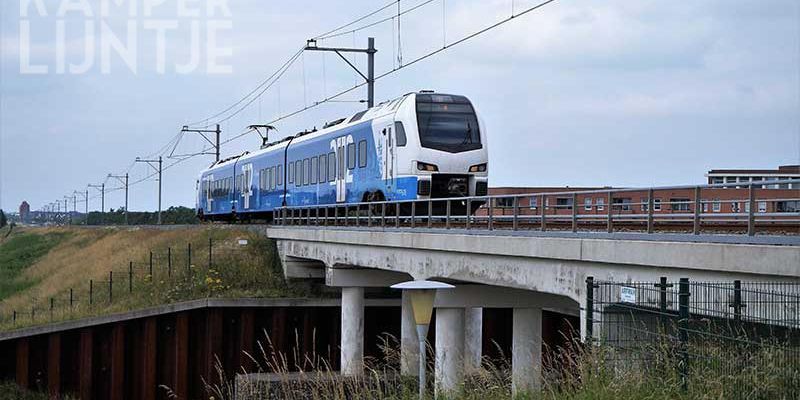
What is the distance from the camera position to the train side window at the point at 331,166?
34844 millimetres

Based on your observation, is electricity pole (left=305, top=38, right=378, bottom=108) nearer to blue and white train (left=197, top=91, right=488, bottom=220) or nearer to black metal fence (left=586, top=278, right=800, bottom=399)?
blue and white train (left=197, top=91, right=488, bottom=220)

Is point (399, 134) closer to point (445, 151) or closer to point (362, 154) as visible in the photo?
point (445, 151)

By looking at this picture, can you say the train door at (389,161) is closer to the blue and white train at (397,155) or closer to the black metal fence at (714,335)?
the blue and white train at (397,155)

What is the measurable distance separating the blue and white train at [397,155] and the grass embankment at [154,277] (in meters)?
2.81

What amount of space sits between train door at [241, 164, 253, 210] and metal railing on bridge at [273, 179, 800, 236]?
8.72m

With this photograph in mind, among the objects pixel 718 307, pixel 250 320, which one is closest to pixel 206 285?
pixel 250 320

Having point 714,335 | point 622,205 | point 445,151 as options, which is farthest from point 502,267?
point 445,151

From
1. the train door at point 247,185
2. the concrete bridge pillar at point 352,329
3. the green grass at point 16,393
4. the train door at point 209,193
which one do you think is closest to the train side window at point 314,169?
the concrete bridge pillar at point 352,329

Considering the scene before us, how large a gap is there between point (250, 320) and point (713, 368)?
25.2 metres

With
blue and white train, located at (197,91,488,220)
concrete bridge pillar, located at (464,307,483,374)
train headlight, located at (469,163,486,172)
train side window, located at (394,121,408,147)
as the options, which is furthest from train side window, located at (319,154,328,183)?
concrete bridge pillar, located at (464,307,483,374)

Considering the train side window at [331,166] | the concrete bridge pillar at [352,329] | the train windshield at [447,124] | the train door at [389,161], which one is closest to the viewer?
the train windshield at [447,124]

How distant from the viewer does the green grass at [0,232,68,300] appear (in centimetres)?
5781

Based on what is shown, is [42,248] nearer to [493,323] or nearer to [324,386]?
[493,323]

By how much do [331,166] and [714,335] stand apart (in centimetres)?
2508
